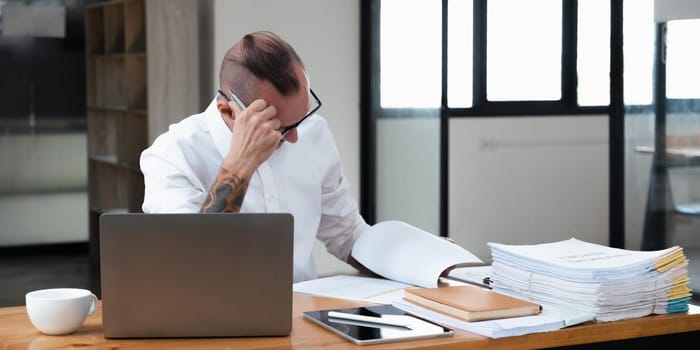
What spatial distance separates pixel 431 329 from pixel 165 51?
412 cm

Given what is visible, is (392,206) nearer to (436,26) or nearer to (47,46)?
(436,26)

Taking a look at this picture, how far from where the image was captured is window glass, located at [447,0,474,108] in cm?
635

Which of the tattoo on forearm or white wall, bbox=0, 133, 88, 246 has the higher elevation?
the tattoo on forearm

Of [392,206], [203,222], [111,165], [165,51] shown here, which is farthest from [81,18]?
[203,222]

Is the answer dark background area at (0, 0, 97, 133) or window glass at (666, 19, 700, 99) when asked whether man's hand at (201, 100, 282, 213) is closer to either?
window glass at (666, 19, 700, 99)

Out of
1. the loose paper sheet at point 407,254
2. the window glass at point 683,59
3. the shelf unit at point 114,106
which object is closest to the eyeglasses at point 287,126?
the loose paper sheet at point 407,254

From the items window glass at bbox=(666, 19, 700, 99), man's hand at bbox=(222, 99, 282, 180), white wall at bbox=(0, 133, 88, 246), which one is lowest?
white wall at bbox=(0, 133, 88, 246)

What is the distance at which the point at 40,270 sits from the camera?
6449 millimetres

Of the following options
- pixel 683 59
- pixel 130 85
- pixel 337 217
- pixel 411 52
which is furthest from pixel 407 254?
pixel 130 85

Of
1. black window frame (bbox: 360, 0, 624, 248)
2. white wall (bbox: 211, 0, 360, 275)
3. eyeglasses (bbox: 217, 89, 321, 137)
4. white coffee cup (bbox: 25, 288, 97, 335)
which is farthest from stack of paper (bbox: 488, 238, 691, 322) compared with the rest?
white wall (bbox: 211, 0, 360, 275)

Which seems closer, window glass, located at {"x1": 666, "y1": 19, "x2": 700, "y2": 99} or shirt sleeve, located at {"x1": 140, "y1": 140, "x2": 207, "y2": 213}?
shirt sleeve, located at {"x1": 140, "y1": 140, "x2": 207, "y2": 213}

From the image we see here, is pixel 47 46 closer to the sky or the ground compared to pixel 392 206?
closer to the sky

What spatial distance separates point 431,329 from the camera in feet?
5.92

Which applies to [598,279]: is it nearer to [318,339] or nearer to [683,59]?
[318,339]
